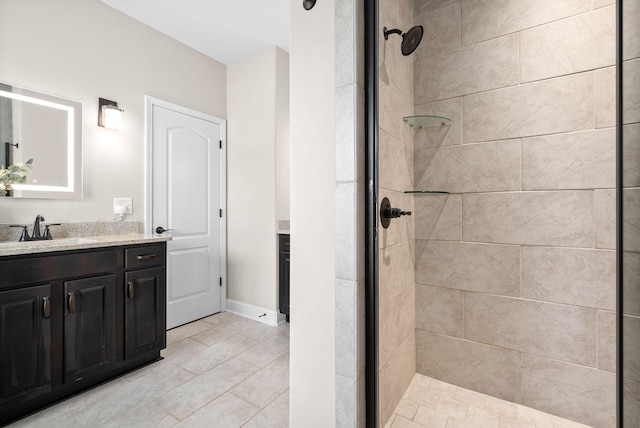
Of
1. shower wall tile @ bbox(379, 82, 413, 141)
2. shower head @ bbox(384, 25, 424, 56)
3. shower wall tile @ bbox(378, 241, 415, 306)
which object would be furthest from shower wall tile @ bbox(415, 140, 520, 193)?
shower head @ bbox(384, 25, 424, 56)

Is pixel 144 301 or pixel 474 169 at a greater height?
pixel 474 169

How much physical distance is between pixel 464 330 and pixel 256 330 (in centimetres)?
194

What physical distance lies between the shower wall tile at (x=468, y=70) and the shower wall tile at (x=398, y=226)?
0.49 meters

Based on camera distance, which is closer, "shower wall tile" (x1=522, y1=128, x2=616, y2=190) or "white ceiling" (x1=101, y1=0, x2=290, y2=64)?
"shower wall tile" (x1=522, y1=128, x2=616, y2=190)

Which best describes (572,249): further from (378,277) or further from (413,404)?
(413,404)

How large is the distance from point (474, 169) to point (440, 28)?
0.69 metres

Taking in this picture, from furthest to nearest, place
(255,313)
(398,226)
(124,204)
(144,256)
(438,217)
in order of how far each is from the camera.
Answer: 1. (255,313)
2. (124,204)
3. (144,256)
4. (438,217)
5. (398,226)

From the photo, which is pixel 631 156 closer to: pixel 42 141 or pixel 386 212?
pixel 386 212

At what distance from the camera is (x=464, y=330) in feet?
4.71

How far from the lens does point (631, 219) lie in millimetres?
625

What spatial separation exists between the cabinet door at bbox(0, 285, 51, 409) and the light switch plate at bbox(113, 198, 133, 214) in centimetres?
99

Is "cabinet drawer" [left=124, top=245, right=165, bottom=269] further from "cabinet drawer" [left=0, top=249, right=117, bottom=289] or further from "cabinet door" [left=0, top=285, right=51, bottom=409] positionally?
"cabinet door" [left=0, top=285, right=51, bottom=409]

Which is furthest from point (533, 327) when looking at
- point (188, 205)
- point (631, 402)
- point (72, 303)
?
point (188, 205)

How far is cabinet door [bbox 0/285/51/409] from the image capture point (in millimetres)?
1476
